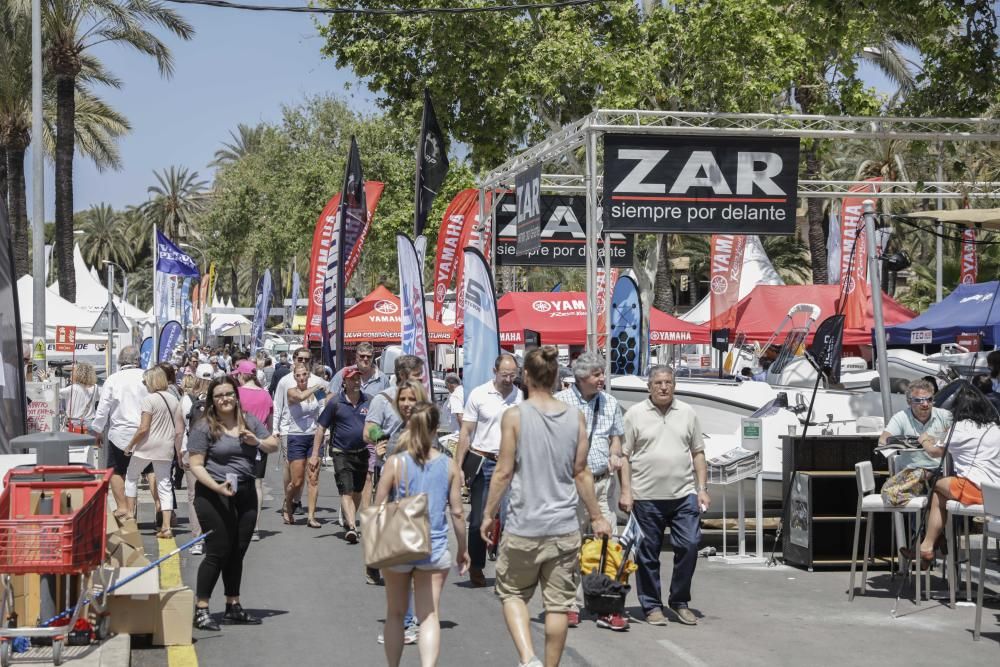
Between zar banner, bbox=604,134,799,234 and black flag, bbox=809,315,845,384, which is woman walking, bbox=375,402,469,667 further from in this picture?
black flag, bbox=809,315,845,384

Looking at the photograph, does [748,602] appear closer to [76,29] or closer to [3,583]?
[3,583]

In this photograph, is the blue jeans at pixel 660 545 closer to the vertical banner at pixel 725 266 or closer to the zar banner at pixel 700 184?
the zar banner at pixel 700 184

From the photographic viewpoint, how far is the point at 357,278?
6109 centimetres

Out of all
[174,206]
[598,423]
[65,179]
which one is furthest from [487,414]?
[174,206]

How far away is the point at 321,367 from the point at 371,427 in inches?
428

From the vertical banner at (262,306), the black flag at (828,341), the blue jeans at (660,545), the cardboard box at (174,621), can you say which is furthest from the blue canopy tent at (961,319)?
the vertical banner at (262,306)

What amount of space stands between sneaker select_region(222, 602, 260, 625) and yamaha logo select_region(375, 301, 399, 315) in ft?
71.7

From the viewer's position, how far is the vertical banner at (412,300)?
14.8 meters

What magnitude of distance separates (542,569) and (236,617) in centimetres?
279

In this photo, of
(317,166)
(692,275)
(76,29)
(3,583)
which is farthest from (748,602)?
(692,275)

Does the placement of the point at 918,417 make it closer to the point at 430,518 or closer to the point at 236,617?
the point at 430,518

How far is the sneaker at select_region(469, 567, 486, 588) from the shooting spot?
33.5 feet

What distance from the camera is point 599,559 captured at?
27.7 ft

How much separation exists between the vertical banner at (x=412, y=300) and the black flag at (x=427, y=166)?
133 centimetres
